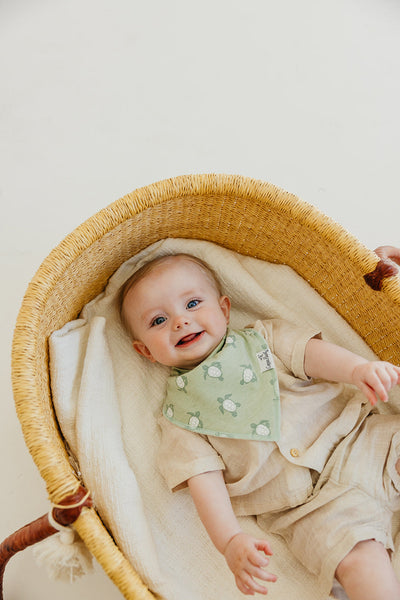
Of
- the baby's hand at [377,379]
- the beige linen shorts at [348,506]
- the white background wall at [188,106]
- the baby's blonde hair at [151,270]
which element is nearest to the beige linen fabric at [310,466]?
the beige linen shorts at [348,506]

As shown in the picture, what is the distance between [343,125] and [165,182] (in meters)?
0.88

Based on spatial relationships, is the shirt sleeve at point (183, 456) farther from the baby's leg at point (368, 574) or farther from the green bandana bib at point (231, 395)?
the baby's leg at point (368, 574)

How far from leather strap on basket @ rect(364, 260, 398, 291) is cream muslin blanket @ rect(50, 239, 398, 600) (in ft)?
0.63

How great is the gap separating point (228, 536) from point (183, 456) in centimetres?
19

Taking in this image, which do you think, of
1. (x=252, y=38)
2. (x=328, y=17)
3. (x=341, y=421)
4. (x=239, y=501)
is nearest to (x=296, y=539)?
(x=239, y=501)

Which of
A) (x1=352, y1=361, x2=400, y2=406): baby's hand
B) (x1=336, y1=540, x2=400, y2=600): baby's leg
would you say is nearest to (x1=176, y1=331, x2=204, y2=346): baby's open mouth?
(x1=352, y1=361, x2=400, y2=406): baby's hand

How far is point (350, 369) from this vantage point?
109cm

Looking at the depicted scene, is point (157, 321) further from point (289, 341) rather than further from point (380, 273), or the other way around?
point (380, 273)

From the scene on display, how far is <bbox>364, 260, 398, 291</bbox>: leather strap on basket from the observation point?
112 centimetres

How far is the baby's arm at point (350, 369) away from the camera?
1014 millimetres

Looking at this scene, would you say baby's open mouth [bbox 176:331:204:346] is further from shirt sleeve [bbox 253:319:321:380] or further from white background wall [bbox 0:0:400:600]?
white background wall [bbox 0:0:400:600]

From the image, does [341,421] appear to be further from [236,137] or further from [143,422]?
[236,137]

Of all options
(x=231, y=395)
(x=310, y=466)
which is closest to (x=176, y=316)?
(x=231, y=395)

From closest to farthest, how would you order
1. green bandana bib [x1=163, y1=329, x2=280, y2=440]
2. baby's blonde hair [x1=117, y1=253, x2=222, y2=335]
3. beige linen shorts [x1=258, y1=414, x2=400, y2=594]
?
1. beige linen shorts [x1=258, y1=414, x2=400, y2=594]
2. green bandana bib [x1=163, y1=329, x2=280, y2=440]
3. baby's blonde hair [x1=117, y1=253, x2=222, y2=335]
